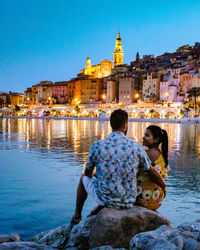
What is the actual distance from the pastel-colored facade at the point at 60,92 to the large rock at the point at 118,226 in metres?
115

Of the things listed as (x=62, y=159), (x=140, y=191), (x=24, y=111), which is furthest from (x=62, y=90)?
(x=140, y=191)

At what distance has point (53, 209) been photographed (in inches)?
229

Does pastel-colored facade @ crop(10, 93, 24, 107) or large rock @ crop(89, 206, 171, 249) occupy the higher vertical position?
pastel-colored facade @ crop(10, 93, 24, 107)

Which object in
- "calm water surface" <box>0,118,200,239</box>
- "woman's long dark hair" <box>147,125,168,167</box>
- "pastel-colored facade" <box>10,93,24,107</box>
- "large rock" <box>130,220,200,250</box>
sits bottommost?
"calm water surface" <box>0,118,200,239</box>

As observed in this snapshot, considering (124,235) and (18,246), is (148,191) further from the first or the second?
(18,246)

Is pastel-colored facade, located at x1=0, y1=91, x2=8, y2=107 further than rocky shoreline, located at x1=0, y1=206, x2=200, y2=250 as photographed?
Yes

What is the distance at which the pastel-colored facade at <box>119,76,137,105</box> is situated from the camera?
94.4 meters

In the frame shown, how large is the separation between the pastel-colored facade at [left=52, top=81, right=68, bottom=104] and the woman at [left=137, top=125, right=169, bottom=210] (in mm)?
114221

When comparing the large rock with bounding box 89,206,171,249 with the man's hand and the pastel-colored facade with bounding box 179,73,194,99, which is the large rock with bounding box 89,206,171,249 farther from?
the pastel-colored facade with bounding box 179,73,194,99

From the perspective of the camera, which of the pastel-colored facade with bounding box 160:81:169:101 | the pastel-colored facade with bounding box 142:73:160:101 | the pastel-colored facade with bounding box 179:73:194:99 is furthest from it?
the pastel-colored facade with bounding box 142:73:160:101

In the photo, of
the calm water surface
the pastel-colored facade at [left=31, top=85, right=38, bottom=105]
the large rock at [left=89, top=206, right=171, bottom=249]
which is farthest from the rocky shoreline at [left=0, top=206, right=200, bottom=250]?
the pastel-colored facade at [left=31, top=85, right=38, bottom=105]

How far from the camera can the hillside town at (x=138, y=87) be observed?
8156 cm

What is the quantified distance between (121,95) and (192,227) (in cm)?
9335

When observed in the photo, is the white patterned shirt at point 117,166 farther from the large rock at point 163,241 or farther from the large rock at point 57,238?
the large rock at point 57,238
